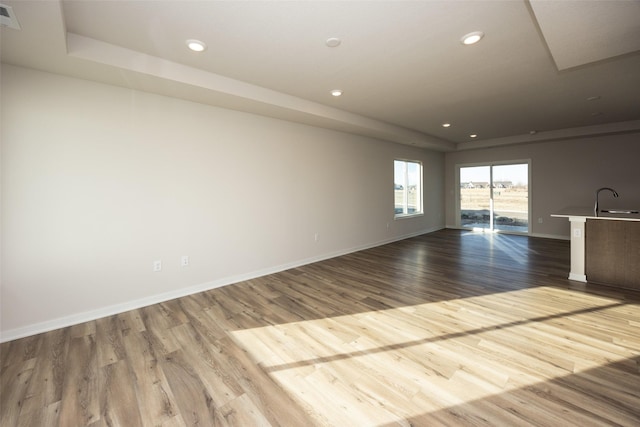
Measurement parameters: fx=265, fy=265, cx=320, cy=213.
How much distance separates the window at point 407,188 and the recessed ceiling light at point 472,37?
422 cm

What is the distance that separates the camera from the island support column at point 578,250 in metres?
3.62

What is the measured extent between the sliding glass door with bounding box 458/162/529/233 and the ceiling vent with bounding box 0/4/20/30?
9.01 m

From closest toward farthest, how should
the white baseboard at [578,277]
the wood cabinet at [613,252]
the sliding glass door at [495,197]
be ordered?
the wood cabinet at [613,252], the white baseboard at [578,277], the sliding glass door at [495,197]

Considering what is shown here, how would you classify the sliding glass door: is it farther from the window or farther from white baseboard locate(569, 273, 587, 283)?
white baseboard locate(569, 273, 587, 283)

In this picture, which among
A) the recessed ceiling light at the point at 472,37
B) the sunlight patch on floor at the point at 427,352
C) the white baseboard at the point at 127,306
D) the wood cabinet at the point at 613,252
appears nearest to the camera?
the sunlight patch on floor at the point at 427,352

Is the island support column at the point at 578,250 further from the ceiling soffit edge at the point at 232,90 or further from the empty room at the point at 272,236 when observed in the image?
the ceiling soffit edge at the point at 232,90

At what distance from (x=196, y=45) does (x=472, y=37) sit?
2.48 metres

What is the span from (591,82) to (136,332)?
19.6 feet

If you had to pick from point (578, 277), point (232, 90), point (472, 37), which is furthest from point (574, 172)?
point (232, 90)

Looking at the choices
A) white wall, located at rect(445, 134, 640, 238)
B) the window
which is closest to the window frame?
the window

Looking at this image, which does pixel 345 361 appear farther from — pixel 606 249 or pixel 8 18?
pixel 606 249

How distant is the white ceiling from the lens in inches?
76.1

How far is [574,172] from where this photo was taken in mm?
6324

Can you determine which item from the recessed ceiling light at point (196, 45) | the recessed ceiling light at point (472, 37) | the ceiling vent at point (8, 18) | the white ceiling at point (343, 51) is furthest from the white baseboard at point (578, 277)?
the ceiling vent at point (8, 18)
